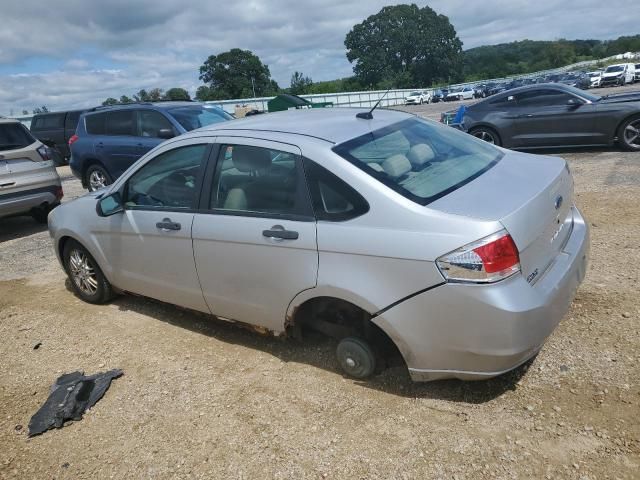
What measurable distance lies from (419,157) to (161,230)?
6.48ft

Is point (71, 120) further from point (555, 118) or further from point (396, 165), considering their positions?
point (396, 165)

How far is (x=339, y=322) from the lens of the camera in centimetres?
332

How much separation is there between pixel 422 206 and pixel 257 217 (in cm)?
111

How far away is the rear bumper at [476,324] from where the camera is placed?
2551 millimetres

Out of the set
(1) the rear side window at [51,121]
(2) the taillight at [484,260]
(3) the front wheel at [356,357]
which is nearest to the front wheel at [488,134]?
(3) the front wheel at [356,357]

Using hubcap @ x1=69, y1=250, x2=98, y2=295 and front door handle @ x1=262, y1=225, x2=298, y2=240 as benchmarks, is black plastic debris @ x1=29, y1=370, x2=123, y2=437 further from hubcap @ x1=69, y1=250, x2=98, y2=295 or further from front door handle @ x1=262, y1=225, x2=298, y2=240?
front door handle @ x1=262, y1=225, x2=298, y2=240

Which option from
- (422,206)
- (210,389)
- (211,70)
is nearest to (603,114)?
(422,206)

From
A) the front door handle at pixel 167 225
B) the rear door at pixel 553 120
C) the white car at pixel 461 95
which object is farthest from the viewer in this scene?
the white car at pixel 461 95

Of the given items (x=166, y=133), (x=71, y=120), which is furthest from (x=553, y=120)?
(x=71, y=120)

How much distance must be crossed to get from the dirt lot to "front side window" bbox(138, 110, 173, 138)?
4.92 m

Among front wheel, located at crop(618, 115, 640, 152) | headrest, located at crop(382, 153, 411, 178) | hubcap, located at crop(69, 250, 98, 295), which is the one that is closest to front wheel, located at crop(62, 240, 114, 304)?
hubcap, located at crop(69, 250, 98, 295)

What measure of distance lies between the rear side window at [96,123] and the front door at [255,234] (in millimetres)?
7181

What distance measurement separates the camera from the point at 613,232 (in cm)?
546

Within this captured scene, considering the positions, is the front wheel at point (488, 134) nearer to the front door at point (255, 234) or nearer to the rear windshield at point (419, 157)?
the rear windshield at point (419, 157)
